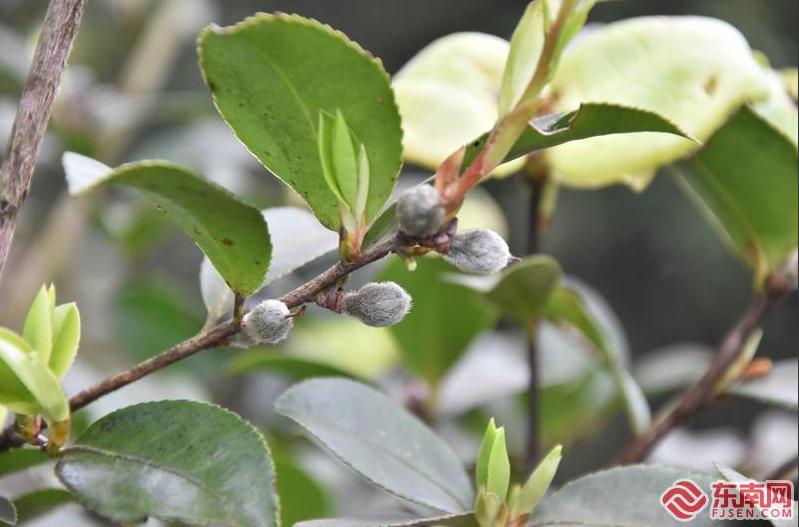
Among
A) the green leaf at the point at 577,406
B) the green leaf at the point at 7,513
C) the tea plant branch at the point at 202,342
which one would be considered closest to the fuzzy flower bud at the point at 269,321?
the tea plant branch at the point at 202,342

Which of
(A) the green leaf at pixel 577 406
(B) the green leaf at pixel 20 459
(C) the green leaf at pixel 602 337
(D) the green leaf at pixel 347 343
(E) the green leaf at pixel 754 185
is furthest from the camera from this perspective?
(D) the green leaf at pixel 347 343

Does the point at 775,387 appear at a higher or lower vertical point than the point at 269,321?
lower

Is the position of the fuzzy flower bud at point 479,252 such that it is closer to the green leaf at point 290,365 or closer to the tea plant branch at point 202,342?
the tea plant branch at point 202,342

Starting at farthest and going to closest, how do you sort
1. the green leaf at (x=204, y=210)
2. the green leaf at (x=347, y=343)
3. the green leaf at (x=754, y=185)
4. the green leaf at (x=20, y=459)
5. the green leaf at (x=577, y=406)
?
1. the green leaf at (x=347, y=343)
2. the green leaf at (x=577, y=406)
3. the green leaf at (x=754, y=185)
4. the green leaf at (x=20, y=459)
5. the green leaf at (x=204, y=210)

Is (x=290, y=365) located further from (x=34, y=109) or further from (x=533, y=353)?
(x=34, y=109)

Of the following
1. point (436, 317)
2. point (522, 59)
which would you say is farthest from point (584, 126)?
point (436, 317)

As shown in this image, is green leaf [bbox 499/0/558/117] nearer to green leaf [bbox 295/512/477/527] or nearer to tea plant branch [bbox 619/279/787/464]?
green leaf [bbox 295/512/477/527]

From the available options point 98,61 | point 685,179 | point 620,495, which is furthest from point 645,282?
point 620,495
